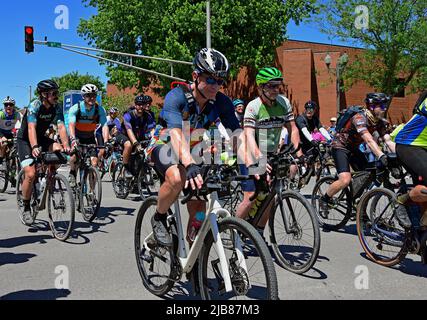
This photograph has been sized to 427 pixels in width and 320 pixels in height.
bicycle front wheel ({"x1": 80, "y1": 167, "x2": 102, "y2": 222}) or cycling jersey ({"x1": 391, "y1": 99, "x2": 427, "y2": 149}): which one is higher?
cycling jersey ({"x1": 391, "y1": 99, "x2": 427, "y2": 149})

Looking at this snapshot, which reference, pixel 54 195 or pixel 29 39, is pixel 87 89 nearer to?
pixel 54 195

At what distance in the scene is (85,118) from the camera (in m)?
7.62

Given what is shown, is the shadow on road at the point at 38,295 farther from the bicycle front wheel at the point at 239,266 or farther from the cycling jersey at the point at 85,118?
the cycling jersey at the point at 85,118

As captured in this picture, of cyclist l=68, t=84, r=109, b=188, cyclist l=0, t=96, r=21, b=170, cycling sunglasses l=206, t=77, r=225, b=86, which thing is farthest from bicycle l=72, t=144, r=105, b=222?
cyclist l=0, t=96, r=21, b=170

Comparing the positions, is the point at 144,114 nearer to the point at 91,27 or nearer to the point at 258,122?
the point at 258,122

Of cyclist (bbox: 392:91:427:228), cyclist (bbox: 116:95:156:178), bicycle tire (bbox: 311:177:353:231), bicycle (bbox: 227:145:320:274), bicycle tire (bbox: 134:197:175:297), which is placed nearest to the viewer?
bicycle tire (bbox: 134:197:175:297)

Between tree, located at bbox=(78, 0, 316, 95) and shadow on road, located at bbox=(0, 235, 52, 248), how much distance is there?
21.2 m

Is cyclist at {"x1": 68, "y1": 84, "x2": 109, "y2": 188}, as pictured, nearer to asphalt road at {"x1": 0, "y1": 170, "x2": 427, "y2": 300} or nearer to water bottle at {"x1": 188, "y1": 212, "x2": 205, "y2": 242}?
asphalt road at {"x1": 0, "y1": 170, "x2": 427, "y2": 300}

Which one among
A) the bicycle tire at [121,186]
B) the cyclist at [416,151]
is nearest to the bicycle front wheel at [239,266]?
the cyclist at [416,151]

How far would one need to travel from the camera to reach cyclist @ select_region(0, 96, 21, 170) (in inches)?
447
